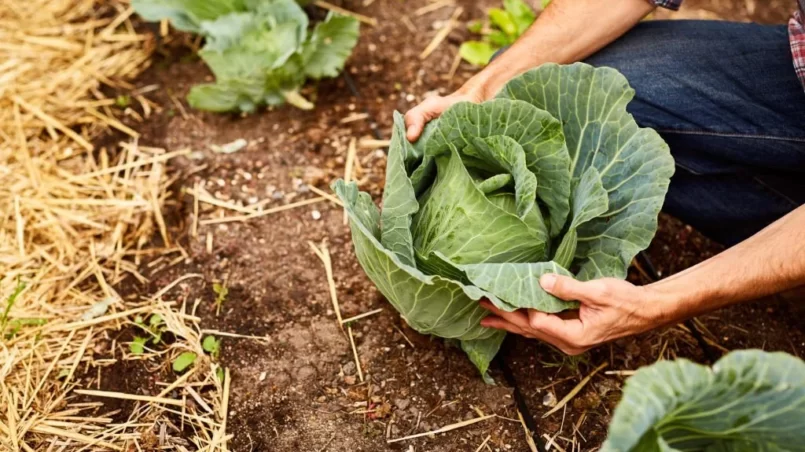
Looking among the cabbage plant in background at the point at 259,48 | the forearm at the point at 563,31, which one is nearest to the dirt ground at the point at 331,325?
the cabbage plant in background at the point at 259,48

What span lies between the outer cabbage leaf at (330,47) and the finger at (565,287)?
6.03ft

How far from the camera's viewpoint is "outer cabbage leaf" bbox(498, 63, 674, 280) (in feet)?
6.83

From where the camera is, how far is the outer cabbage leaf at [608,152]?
2082mm

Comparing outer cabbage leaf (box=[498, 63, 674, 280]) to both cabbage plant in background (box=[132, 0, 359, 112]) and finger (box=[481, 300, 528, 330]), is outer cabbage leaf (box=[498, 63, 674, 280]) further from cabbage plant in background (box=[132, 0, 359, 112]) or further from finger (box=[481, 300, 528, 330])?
cabbage plant in background (box=[132, 0, 359, 112])

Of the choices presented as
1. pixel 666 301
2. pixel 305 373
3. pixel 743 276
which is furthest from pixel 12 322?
pixel 743 276

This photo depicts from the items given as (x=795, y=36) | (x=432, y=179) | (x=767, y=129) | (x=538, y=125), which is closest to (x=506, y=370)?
(x=432, y=179)

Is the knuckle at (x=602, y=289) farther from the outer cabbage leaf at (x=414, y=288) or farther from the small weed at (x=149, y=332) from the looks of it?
the small weed at (x=149, y=332)

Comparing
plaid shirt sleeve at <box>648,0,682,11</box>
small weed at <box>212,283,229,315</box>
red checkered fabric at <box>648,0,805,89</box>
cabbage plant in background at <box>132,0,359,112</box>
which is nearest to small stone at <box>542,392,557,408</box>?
small weed at <box>212,283,229,315</box>

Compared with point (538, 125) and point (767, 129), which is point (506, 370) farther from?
point (767, 129)

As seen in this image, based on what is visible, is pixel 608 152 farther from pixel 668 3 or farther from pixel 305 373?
pixel 305 373

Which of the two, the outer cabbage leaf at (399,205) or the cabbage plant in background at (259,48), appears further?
the cabbage plant in background at (259,48)

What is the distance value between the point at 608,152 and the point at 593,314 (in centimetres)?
56

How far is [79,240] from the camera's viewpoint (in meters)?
2.97

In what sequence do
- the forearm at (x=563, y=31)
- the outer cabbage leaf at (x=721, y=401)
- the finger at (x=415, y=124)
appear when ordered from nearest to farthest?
the outer cabbage leaf at (x=721, y=401) → the finger at (x=415, y=124) → the forearm at (x=563, y=31)
